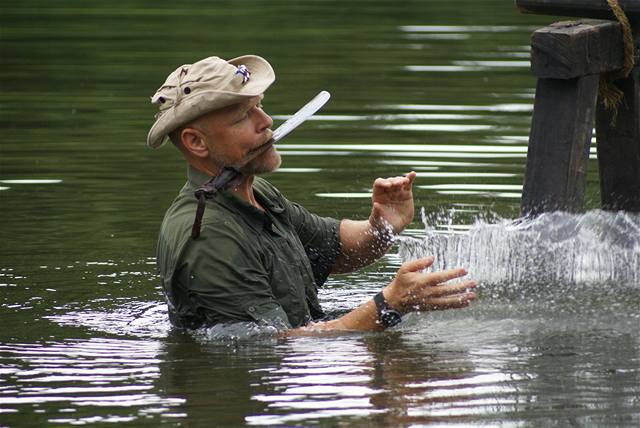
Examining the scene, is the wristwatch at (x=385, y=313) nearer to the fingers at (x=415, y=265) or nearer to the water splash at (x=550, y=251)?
the fingers at (x=415, y=265)

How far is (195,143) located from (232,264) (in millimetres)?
528

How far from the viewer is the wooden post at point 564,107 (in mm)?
6953

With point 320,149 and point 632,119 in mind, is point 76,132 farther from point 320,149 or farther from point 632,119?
point 632,119

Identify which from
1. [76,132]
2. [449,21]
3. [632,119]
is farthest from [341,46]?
[632,119]

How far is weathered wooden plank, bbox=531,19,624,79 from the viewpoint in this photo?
6922 millimetres

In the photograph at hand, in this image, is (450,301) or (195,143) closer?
(450,301)

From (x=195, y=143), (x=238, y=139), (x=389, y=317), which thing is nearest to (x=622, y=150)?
(x=389, y=317)

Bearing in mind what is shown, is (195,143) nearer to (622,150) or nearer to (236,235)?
(236,235)

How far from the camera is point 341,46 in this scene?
1711 centimetres

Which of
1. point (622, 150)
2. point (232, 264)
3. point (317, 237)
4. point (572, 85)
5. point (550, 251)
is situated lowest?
point (550, 251)

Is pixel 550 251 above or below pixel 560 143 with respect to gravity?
below

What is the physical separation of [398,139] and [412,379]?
5843mm

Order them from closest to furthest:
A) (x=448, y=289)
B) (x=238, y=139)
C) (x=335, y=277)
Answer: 1. (x=448, y=289)
2. (x=238, y=139)
3. (x=335, y=277)

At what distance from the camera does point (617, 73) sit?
730 cm
